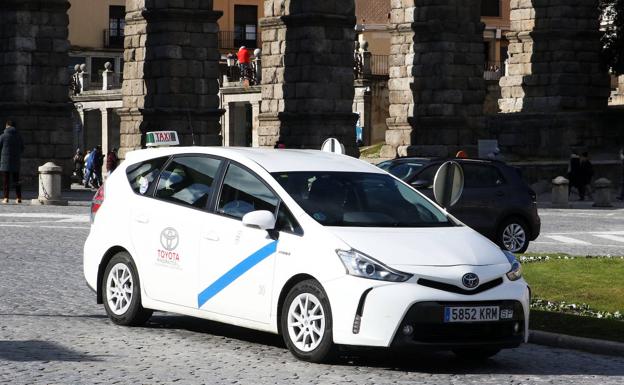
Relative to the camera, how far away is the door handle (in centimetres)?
1169

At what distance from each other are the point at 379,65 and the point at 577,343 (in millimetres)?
52066

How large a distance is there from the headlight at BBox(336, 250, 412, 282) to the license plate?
1.23 ft

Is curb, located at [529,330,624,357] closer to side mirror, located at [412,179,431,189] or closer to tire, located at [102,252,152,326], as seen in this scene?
tire, located at [102,252,152,326]

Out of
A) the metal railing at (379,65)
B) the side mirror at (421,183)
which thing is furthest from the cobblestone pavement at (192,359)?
the metal railing at (379,65)

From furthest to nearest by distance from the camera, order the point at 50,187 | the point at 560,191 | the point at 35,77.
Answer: the point at 560,191 → the point at 35,77 → the point at 50,187

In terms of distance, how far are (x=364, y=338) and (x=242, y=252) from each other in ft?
4.63

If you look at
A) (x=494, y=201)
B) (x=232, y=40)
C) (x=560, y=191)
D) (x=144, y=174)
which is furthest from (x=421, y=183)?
(x=232, y=40)

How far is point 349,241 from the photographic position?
10.7 meters

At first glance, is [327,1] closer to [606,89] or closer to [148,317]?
[606,89]

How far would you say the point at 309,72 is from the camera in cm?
3906

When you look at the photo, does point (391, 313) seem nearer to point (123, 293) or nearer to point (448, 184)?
point (123, 293)

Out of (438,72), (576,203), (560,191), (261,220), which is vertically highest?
(438,72)

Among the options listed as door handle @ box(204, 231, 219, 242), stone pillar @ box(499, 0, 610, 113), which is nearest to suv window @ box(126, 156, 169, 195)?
door handle @ box(204, 231, 219, 242)

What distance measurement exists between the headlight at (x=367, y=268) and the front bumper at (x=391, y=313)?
0.04m
